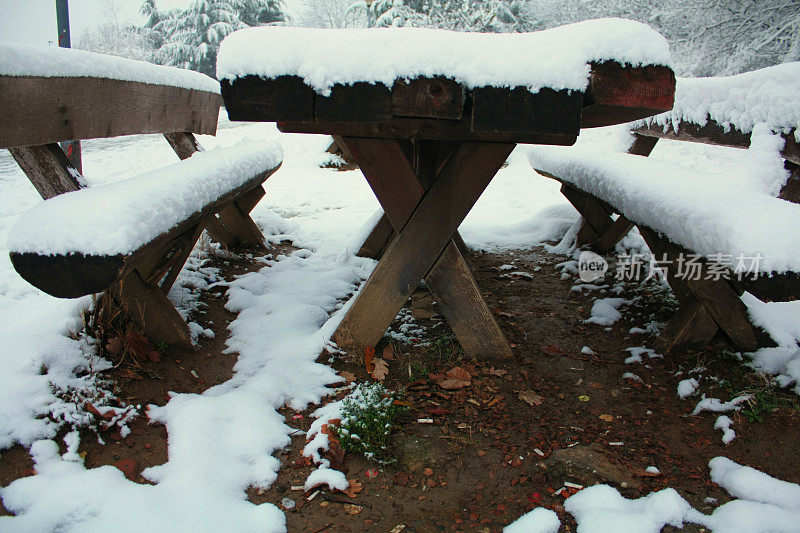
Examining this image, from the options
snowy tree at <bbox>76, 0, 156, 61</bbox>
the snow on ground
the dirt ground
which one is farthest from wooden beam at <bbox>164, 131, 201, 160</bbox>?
snowy tree at <bbox>76, 0, 156, 61</bbox>

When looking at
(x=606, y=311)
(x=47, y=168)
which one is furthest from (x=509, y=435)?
(x=47, y=168)

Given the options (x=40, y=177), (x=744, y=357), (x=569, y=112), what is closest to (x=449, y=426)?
(x=569, y=112)

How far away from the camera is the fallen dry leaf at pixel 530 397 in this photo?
85.5 inches

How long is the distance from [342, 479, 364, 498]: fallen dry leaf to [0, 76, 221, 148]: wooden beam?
5.55ft

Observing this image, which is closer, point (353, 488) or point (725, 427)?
point (353, 488)

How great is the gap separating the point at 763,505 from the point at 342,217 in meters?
4.27

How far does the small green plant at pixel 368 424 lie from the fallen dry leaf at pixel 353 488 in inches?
4.4

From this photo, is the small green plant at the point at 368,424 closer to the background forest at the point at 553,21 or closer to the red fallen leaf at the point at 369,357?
the red fallen leaf at the point at 369,357

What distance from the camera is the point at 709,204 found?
1.96 m

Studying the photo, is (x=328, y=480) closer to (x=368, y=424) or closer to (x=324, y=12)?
(x=368, y=424)

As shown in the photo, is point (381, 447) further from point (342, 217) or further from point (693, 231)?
point (342, 217)

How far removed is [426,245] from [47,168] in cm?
165

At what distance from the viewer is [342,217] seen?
209 inches

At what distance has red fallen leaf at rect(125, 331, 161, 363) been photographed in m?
2.20
